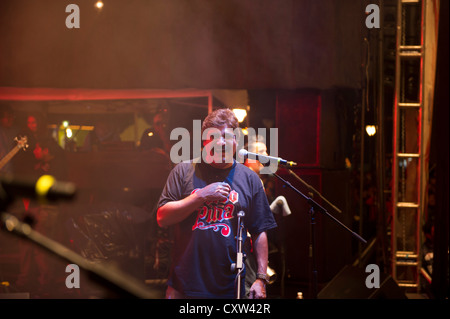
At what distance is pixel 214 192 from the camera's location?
8.69 feet

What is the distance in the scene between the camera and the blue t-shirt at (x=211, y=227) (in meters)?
2.66

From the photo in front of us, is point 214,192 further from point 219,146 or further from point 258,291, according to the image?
point 258,291

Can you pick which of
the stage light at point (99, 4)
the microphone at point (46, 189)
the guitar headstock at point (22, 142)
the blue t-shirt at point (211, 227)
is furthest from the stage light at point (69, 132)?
the microphone at point (46, 189)

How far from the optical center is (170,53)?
5039 mm

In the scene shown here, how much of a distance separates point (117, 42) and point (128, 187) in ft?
6.50

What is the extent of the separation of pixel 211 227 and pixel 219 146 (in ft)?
1.83

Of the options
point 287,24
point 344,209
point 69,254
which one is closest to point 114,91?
point 287,24

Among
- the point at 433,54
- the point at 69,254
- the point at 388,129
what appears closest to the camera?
the point at 69,254

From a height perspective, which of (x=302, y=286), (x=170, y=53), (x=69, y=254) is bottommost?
(x=302, y=286)

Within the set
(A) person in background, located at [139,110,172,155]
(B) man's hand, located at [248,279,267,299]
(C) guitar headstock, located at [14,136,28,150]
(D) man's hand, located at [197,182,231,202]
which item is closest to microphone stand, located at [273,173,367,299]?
(D) man's hand, located at [197,182,231,202]

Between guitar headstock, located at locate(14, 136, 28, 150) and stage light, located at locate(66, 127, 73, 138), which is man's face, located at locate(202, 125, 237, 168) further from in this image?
stage light, located at locate(66, 127, 73, 138)

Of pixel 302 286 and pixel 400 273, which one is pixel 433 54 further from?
pixel 302 286

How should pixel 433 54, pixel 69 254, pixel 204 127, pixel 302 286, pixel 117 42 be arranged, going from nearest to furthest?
pixel 69 254
pixel 204 127
pixel 117 42
pixel 433 54
pixel 302 286

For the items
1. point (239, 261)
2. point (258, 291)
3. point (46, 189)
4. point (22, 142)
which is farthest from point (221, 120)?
point (22, 142)
